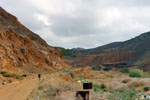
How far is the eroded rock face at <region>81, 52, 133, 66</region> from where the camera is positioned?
101 meters

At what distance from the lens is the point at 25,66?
1634 inches

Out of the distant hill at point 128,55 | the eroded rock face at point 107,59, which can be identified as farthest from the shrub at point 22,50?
the eroded rock face at point 107,59

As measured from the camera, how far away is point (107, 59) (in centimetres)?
10644

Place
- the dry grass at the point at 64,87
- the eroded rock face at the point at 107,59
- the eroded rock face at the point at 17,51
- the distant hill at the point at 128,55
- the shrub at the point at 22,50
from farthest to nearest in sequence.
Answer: the eroded rock face at the point at 107,59
the distant hill at the point at 128,55
the shrub at the point at 22,50
the eroded rock face at the point at 17,51
the dry grass at the point at 64,87

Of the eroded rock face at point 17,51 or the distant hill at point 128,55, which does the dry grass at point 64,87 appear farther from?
the distant hill at point 128,55

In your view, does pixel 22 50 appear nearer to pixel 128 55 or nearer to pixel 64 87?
pixel 64 87

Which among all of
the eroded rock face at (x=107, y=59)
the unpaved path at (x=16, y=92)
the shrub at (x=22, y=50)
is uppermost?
the shrub at (x=22, y=50)

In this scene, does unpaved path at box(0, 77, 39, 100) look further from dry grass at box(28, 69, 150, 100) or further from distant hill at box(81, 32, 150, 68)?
distant hill at box(81, 32, 150, 68)

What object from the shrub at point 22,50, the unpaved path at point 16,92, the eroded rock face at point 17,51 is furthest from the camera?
the shrub at point 22,50

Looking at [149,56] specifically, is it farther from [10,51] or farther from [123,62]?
[10,51]

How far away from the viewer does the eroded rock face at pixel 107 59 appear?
333 feet

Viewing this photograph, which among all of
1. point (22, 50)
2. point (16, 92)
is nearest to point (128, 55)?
point (22, 50)

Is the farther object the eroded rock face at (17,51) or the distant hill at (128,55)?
the distant hill at (128,55)

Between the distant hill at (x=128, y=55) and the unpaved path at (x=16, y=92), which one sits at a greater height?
the distant hill at (x=128, y=55)
